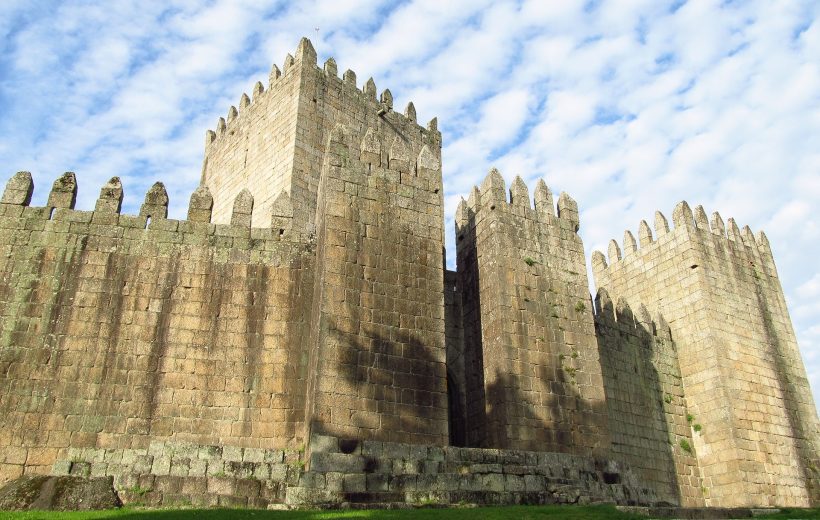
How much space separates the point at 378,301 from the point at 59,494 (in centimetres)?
589

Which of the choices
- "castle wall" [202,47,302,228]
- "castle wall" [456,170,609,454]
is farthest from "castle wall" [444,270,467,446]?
"castle wall" [202,47,302,228]

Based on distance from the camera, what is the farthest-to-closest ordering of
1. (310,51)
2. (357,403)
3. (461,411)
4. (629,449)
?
(310,51), (629,449), (461,411), (357,403)

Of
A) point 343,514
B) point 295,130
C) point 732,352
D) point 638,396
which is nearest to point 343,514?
point 343,514

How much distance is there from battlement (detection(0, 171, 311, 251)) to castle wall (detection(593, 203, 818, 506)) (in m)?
11.9

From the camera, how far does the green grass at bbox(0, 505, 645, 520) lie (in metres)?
9.55

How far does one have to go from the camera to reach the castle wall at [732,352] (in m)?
18.8

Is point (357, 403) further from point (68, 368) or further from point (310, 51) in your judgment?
point (310, 51)

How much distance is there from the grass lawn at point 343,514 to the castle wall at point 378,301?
179 cm

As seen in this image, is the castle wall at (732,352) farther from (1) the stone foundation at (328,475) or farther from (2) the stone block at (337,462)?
(2) the stone block at (337,462)

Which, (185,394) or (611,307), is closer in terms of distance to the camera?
(185,394)

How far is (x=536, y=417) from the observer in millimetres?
13711

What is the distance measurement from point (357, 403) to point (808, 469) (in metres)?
14.6

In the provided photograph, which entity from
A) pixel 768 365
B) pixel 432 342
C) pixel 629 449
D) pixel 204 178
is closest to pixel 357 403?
pixel 432 342

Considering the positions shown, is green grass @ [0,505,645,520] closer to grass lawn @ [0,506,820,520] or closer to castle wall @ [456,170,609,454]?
grass lawn @ [0,506,820,520]
